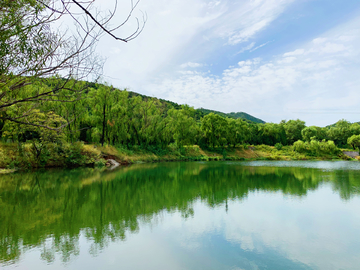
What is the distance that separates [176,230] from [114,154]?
23.8m

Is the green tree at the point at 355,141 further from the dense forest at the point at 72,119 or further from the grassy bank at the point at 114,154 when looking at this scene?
the grassy bank at the point at 114,154

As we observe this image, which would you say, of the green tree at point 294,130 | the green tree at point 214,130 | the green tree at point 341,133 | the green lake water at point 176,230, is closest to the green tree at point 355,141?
the green tree at point 341,133

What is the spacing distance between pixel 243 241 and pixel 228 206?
3182 millimetres

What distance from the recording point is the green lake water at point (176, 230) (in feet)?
14.4

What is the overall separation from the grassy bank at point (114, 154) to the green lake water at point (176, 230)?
A: 30.4ft

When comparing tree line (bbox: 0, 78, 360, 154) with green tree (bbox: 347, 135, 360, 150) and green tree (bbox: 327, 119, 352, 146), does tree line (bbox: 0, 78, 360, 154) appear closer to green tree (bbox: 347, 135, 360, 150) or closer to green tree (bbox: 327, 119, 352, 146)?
green tree (bbox: 347, 135, 360, 150)

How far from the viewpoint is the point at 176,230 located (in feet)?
19.9

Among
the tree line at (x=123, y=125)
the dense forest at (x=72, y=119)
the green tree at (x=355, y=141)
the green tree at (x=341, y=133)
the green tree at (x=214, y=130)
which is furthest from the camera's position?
the green tree at (x=341, y=133)

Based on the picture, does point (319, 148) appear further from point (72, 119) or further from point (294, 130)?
point (72, 119)

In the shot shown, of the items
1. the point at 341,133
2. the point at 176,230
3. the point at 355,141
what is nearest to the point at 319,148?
the point at 355,141

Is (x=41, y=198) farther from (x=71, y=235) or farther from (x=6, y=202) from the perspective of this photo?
(x=71, y=235)

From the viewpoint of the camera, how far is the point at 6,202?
8.55 m

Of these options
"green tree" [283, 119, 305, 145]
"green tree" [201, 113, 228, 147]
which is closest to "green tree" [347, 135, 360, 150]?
"green tree" [283, 119, 305, 145]

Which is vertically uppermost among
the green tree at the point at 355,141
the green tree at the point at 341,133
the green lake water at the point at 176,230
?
the green tree at the point at 341,133
